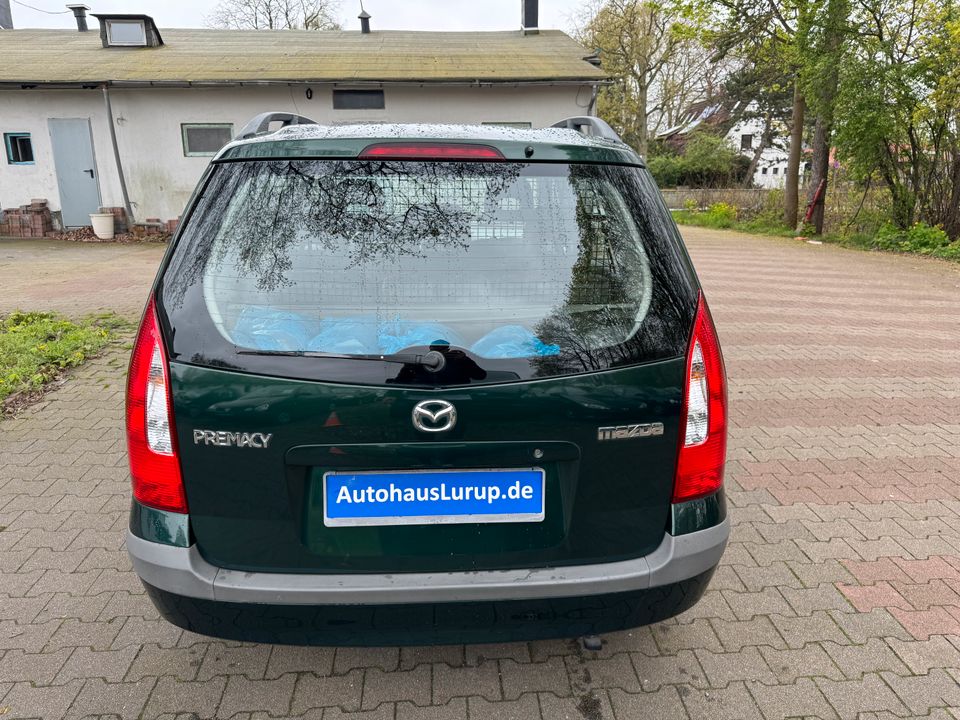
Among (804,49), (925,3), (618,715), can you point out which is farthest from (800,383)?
(804,49)

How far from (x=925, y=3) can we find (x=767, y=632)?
1639 centimetres

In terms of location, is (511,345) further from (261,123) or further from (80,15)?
(80,15)

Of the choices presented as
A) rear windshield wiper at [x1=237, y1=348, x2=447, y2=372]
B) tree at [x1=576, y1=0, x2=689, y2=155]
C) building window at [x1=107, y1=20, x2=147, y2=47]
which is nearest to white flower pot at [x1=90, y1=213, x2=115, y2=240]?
building window at [x1=107, y1=20, x2=147, y2=47]

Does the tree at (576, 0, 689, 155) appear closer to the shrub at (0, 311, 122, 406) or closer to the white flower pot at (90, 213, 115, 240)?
the white flower pot at (90, 213, 115, 240)

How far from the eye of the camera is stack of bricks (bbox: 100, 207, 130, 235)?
1692 cm

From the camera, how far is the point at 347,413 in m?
1.77

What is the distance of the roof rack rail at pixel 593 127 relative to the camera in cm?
241

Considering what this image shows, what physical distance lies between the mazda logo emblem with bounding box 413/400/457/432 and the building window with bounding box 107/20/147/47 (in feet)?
72.3

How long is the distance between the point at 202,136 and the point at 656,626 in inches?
691

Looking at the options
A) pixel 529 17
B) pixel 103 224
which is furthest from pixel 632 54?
pixel 103 224

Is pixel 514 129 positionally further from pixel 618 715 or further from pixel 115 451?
pixel 115 451

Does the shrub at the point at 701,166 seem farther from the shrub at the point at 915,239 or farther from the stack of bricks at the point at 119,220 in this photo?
the stack of bricks at the point at 119,220

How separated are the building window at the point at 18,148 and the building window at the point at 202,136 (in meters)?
3.69

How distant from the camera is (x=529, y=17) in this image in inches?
866
